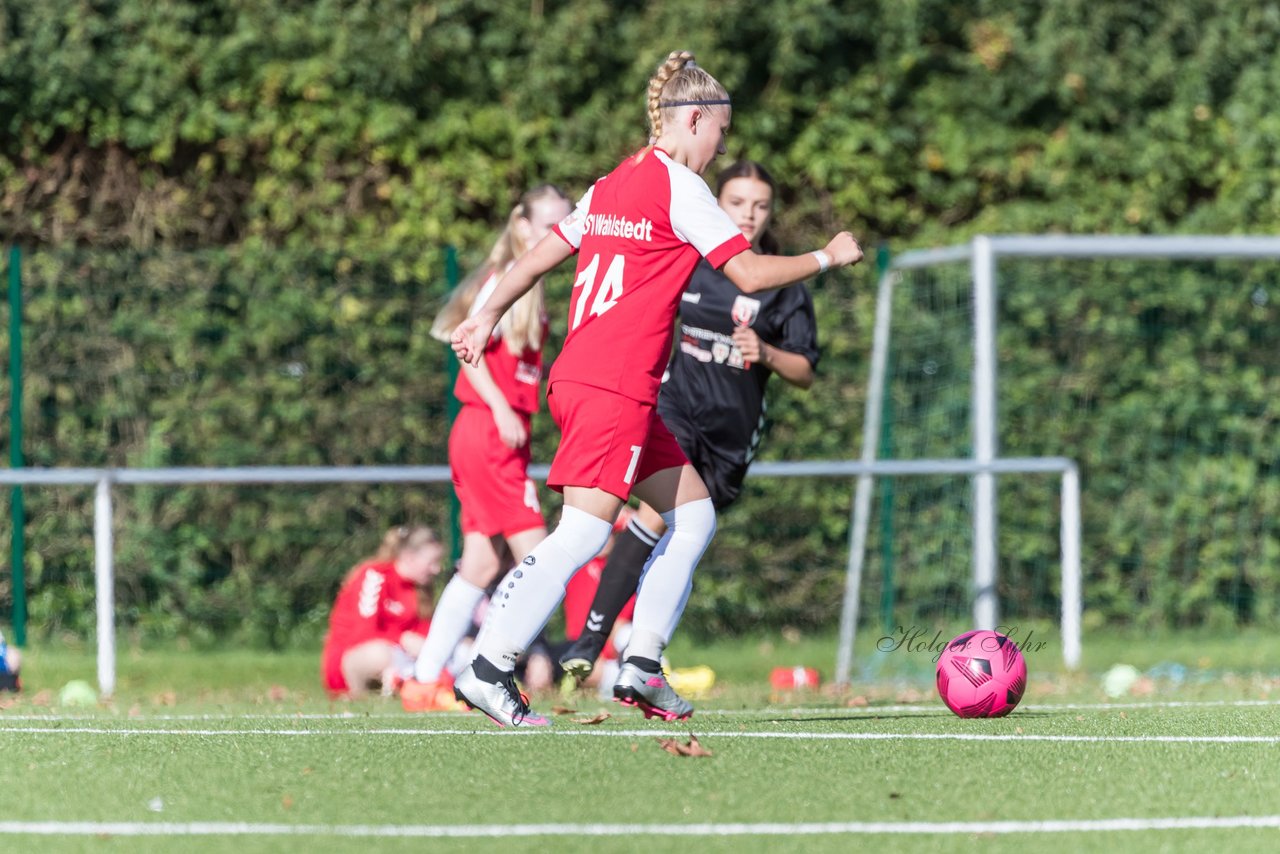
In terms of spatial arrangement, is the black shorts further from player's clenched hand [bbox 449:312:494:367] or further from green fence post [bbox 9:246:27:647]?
green fence post [bbox 9:246:27:647]

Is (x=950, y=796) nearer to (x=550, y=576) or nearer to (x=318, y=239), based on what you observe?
(x=550, y=576)

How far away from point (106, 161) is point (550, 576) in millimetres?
6251

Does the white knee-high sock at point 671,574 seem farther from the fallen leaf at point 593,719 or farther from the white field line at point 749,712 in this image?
the white field line at point 749,712

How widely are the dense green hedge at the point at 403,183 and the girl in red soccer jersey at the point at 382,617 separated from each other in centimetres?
105

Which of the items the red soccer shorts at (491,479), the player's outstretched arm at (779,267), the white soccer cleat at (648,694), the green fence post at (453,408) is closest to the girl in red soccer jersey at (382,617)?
the green fence post at (453,408)

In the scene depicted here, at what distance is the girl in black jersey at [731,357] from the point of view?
6664mm

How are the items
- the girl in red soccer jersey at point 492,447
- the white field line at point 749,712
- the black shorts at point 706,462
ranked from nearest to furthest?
the white field line at point 749,712, the black shorts at point 706,462, the girl in red soccer jersey at point 492,447

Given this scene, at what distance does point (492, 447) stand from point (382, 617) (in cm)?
183

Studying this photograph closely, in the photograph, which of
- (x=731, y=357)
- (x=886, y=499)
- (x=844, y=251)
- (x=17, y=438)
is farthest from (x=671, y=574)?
(x=17, y=438)

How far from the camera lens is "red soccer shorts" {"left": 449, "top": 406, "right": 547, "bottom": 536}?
7.00 metres

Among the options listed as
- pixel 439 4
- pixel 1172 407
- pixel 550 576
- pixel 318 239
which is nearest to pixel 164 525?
pixel 318 239

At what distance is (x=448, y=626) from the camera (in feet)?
23.5

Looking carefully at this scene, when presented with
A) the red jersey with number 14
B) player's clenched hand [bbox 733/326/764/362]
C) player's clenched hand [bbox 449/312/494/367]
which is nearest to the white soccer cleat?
the red jersey with number 14
